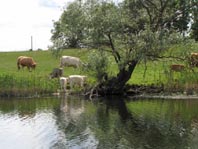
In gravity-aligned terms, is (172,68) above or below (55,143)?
above

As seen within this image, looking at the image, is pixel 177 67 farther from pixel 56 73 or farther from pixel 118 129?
pixel 118 129

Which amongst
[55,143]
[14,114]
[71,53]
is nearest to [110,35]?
[14,114]

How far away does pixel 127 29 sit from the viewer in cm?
3806

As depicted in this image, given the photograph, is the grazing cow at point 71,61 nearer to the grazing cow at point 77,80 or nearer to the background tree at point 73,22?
the grazing cow at point 77,80

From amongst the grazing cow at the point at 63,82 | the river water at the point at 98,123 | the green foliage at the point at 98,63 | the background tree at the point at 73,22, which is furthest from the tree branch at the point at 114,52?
the grazing cow at the point at 63,82

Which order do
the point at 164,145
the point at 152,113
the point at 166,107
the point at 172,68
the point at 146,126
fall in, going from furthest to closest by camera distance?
the point at 172,68 → the point at 166,107 → the point at 152,113 → the point at 146,126 → the point at 164,145

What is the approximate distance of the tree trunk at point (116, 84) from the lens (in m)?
39.7

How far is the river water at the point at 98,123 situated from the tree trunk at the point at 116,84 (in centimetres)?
238

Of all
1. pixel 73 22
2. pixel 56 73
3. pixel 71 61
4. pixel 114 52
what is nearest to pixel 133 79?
pixel 114 52

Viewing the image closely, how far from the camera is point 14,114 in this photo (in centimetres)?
3070

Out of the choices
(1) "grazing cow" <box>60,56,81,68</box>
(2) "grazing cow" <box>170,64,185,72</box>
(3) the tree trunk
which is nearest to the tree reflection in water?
(3) the tree trunk

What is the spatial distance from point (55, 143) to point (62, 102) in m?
14.2

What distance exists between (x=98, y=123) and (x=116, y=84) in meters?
13.2

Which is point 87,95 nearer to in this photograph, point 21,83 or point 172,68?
point 21,83
